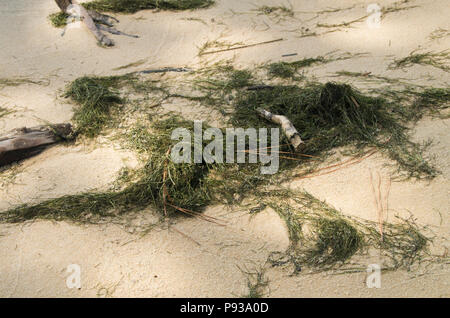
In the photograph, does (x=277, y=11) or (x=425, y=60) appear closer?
(x=425, y=60)

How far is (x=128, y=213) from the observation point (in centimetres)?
215

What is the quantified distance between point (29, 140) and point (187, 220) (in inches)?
51.2

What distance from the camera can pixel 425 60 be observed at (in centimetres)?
326

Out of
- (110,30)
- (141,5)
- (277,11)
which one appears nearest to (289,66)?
(277,11)

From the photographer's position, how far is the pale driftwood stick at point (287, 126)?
7.96 ft

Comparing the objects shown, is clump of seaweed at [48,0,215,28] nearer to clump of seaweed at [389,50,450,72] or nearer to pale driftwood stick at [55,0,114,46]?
pale driftwood stick at [55,0,114,46]

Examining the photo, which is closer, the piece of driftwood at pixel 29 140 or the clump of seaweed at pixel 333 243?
the clump of seaweed at pixel 333 243

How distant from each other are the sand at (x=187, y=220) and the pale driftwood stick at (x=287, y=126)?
26 cm

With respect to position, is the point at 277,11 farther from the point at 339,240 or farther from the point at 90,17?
the point at 339,240

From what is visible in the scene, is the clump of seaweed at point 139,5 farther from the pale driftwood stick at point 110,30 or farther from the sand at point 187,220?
the sand at point 187,220

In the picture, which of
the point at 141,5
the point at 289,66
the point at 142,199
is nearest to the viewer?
the point at 142,199

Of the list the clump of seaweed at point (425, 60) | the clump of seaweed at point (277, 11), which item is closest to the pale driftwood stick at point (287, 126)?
the clump of seaweed at point (425, 60)

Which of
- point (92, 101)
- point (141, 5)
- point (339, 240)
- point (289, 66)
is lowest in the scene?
point (339, 240)

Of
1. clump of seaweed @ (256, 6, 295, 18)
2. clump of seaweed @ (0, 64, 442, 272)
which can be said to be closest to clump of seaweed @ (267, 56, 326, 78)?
clump of seaweed @ (0, 64, 442, 272)
